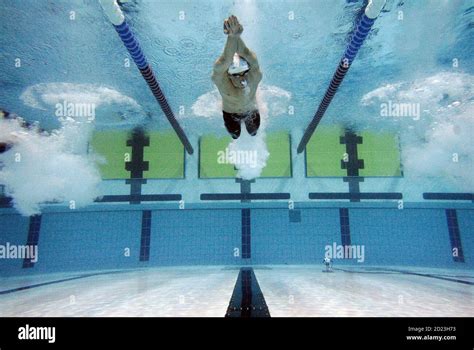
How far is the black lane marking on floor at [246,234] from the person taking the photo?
Result: 433 inches

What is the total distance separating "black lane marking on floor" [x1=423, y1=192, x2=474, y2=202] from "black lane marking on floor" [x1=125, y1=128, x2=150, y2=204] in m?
11.1

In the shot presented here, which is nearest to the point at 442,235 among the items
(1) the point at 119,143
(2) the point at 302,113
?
(2) the point at 302,113

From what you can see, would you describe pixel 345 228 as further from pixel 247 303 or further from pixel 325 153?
pixel 247 303

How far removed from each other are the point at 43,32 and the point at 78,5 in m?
1.44

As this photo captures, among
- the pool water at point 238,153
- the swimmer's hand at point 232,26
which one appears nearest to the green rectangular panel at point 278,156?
the pool water at point 238,153

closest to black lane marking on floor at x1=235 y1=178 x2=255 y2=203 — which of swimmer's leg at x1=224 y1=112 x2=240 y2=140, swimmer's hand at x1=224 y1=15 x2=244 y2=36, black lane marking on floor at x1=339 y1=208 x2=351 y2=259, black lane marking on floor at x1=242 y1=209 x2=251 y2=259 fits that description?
black lane marking on floor at x1=242 y1=209 x2=251 y2=259

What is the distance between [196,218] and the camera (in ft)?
37.5

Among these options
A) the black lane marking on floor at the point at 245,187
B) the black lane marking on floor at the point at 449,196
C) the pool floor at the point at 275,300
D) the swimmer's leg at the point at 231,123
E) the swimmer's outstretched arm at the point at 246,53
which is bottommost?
the pool floor at the point at 275,300

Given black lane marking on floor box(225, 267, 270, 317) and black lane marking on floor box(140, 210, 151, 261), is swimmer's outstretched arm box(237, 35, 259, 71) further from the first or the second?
black lane marking on floor box(140, 210, 151, 261)

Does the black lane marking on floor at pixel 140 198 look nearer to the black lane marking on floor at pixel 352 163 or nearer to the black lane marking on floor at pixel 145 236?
the black lane marking on floor at pixel 145 236

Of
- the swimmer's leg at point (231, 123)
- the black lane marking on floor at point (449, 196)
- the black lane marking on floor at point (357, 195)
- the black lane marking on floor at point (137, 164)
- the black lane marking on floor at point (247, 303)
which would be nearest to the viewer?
the black lane marking on floor at point (247, 303)

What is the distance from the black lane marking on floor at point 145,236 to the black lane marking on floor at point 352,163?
25.5 feet

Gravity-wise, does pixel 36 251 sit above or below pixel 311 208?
below
